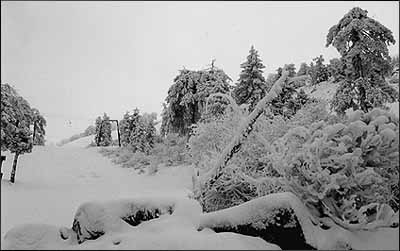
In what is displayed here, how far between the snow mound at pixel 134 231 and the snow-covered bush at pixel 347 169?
1133 mm

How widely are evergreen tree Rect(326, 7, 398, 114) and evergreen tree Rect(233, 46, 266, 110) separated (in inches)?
232

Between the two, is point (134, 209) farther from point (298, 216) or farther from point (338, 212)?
point (338, 212)

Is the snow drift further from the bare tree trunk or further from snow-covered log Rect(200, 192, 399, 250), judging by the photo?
the bare tree trunk

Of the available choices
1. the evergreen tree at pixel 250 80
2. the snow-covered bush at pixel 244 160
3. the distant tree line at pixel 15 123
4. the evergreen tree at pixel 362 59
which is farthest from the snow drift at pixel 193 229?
the evergreen tree at pixel 250 80

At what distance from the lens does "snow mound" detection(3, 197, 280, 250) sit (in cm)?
371

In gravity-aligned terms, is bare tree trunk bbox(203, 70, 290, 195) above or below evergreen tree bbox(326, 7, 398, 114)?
below

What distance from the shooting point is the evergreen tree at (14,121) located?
25.1 ft

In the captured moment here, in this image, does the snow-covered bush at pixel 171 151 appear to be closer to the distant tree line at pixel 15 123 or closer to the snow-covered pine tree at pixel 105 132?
the distant tree line at pixel 15 123

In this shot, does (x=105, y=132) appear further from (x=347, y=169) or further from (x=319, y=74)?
(x=347, y=169)

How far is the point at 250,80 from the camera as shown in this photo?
1805cm

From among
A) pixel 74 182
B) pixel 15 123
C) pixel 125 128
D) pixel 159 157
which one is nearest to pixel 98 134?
pixel 125 128

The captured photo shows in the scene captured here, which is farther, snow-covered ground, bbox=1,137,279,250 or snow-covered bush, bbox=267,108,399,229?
snow-covered bush, bbox=267,108,399,229

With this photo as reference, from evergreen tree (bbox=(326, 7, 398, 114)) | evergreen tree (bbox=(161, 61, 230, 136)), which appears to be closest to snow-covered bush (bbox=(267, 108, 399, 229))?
evergreen tree (bbox=(326, 7, 398, 114))

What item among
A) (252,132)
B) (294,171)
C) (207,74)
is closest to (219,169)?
(252,132)
